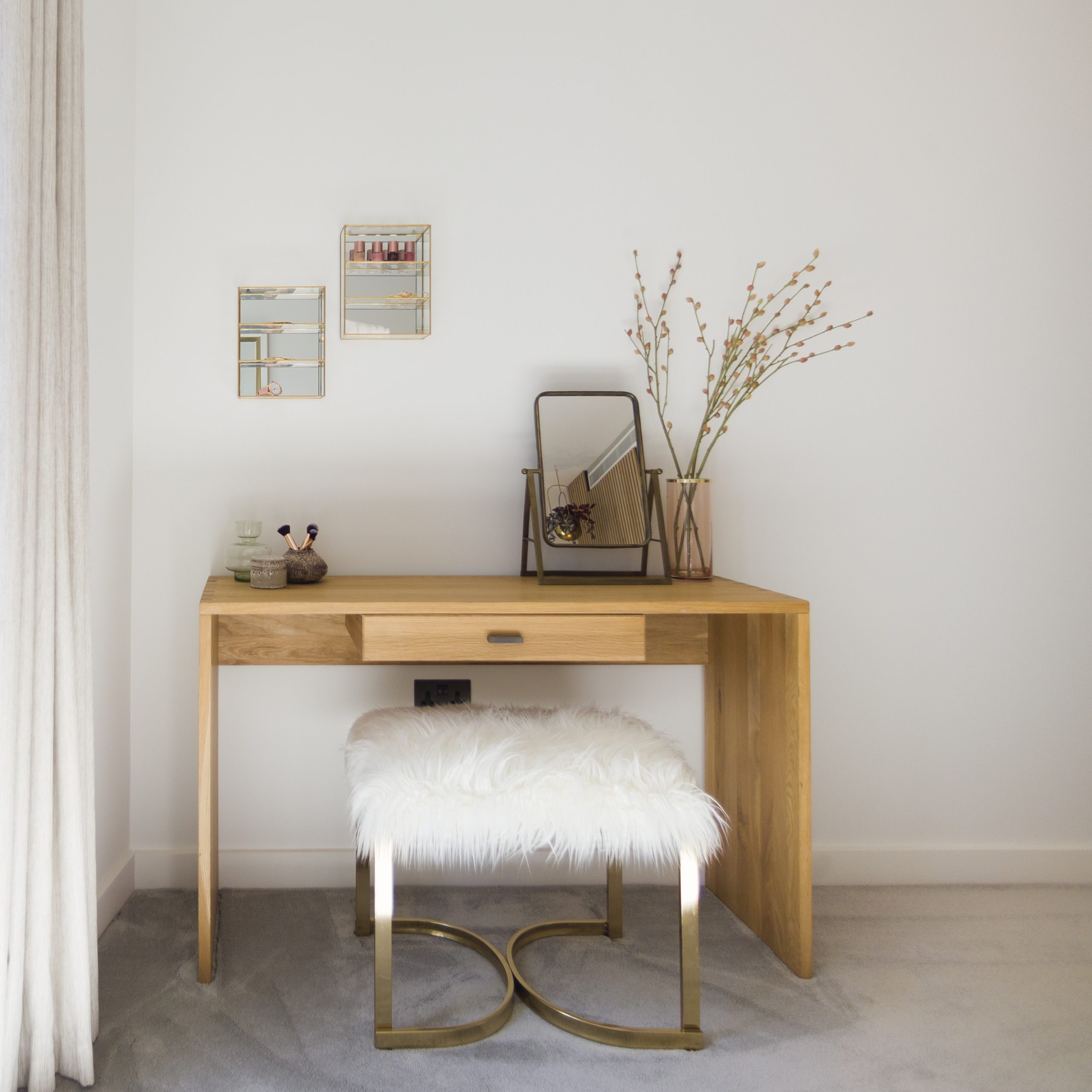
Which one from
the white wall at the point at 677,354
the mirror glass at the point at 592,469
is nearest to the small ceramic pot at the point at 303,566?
the white wall at the point at 677,354

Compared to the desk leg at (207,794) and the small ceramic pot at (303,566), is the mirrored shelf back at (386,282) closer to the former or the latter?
the small ceramic pot at (303,566)

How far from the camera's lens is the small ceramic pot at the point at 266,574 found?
158 cm

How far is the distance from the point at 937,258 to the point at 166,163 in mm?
1799

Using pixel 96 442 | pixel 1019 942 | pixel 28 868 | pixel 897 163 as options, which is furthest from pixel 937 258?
pixel 28 868

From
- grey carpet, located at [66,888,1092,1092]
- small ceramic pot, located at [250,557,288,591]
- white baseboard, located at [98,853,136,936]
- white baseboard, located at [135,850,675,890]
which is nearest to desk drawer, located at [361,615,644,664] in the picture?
small ceramic pot, located at [250,557,288,591]

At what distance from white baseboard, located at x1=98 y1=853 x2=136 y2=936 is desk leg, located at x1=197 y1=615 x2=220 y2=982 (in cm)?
31

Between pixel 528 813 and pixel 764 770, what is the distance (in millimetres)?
624

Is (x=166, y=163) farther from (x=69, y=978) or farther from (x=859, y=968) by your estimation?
(x=859, y=968)

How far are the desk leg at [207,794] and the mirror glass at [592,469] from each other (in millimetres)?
729

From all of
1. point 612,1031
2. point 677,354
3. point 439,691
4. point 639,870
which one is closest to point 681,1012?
point 612,1031

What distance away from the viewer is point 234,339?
186cm

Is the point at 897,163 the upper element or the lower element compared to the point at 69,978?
upper

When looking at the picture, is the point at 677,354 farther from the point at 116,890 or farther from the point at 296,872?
the point at 116,890

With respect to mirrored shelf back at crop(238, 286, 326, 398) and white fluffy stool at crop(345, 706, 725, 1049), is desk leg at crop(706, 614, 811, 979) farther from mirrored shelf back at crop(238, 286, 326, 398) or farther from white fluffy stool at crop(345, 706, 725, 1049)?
mirrored shelf back at crop(238, 286, 326, 398)
